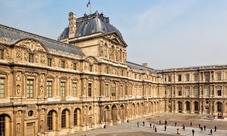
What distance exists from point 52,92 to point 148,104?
138ft

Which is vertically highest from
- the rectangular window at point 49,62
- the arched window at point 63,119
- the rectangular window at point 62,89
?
the rectangular window at point 49,62

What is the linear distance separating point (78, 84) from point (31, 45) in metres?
12.7

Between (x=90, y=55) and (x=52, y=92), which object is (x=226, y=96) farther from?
(x=52, y=92)

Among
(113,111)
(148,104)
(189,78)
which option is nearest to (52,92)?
(113,111)

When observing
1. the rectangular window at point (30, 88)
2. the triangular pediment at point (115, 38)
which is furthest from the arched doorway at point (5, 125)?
the triangular pediment at point (115, 38)

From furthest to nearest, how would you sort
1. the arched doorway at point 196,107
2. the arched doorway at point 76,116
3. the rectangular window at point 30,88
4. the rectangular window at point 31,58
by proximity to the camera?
the arched doorway at point 196,107 → the arched doorway at point 76,116 → the rectangular window at point 31,58 → the rectangular window at point 30,88

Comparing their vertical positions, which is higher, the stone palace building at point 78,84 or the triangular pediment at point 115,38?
the triangular pediment at point 115,38

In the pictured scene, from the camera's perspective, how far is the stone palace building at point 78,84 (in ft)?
98.2

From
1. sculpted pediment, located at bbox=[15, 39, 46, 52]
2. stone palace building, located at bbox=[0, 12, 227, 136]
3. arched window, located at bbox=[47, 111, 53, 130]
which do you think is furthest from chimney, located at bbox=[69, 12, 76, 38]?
arched window, located at bbox=[47, 111, 53, 130]

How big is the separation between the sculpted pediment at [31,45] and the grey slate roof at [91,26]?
56.8ft

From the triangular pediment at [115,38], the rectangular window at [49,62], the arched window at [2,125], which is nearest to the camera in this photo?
the arched window at [2,125]

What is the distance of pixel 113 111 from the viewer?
5131 cm

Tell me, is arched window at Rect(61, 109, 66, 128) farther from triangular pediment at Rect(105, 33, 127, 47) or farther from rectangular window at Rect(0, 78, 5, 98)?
triangular pediment at Rect(105, 33, 127, 47)

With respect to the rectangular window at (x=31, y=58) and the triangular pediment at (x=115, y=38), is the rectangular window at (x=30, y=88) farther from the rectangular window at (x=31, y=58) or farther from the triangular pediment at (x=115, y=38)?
the triangular pediment at (x=115, y=38)
